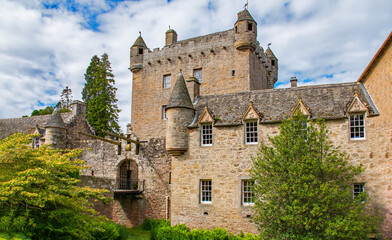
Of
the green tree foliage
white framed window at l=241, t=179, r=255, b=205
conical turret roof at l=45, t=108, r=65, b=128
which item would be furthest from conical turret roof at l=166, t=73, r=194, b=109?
conical turret roof at l=45, t=108, r=65, b=128

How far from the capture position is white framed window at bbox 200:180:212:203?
18.6 metres

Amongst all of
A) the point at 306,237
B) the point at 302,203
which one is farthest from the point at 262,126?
the point at 306,237

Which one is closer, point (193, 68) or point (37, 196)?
point (37, 196)

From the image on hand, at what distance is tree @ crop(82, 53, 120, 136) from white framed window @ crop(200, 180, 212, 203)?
20.8 m

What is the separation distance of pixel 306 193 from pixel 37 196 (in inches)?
400

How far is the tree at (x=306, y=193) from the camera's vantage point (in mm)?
13477

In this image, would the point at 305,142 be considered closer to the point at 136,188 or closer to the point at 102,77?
the point at 136,188

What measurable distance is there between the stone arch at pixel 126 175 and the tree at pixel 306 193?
12.3m

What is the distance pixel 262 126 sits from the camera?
17.9m

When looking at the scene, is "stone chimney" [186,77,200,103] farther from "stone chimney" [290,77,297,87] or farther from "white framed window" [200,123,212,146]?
"stone chimney" [290,77,297,87]

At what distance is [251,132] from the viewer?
1817 centimetres

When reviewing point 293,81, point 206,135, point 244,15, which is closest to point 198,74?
point 244,15

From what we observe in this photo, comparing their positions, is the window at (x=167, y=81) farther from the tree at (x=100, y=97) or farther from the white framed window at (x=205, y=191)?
the white framed window at (x=205, y=191)

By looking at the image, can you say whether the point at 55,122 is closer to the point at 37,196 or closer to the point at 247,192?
the point at 37,196
